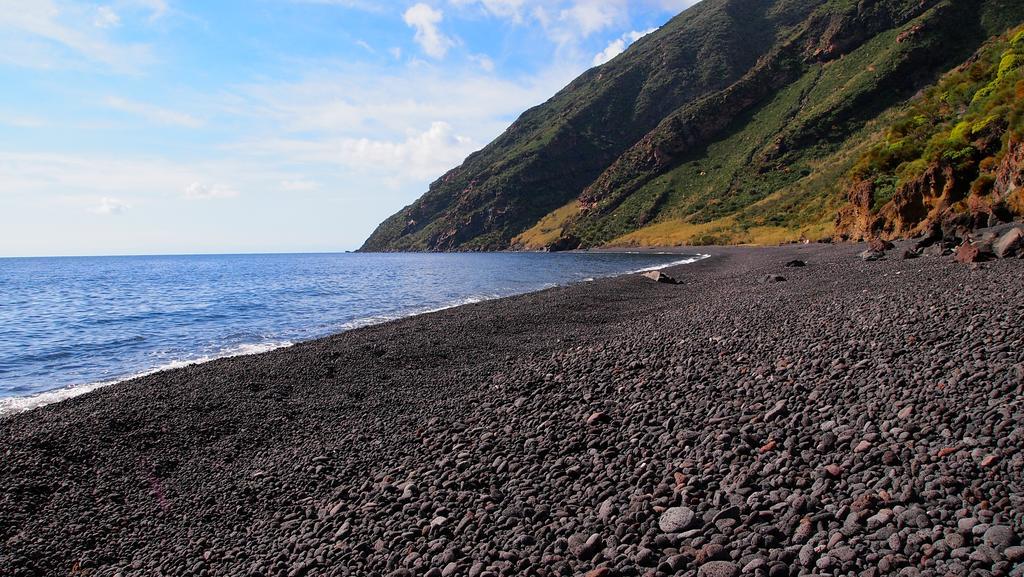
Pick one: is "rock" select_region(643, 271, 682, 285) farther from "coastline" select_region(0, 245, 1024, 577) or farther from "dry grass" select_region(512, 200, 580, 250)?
"dry grass" select_region(512, 200, 580, 250)

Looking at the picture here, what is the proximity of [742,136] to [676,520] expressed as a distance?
14521cm

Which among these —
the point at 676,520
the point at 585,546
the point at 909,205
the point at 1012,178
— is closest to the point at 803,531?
the point at 676,520

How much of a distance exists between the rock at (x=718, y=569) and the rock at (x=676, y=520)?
0.67 metres

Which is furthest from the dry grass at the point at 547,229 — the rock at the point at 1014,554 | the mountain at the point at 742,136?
the rock at the point at 1014,554

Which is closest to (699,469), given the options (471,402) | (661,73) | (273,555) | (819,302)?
→ (273,555)

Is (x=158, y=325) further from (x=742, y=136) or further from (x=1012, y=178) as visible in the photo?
(x=742, y=136)

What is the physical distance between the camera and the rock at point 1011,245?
1803cm

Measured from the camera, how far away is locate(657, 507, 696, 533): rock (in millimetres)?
5465

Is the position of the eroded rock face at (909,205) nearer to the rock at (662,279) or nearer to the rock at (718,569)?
the rock at (662,279)

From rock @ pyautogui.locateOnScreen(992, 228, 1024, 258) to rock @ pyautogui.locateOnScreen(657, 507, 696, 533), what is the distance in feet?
64.1

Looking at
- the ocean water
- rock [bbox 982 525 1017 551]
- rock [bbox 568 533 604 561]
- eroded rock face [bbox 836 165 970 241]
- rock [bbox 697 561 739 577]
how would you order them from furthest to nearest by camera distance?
eroded rock face [bbox 836 165 970 241] → the ocean water → rock [bbox 568 533 604 561] → rock [bbox 697 561 739 577] → rock [bbox 982 525 1017 551]

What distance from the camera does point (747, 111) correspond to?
5522 inches

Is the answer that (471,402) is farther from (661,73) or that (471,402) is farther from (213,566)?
(661,73)

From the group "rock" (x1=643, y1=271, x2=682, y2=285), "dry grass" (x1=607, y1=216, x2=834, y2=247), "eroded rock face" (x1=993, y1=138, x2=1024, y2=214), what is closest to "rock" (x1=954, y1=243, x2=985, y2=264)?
"eroded rock face" (x1=993, y1=138, x2=1024, y2=214)
